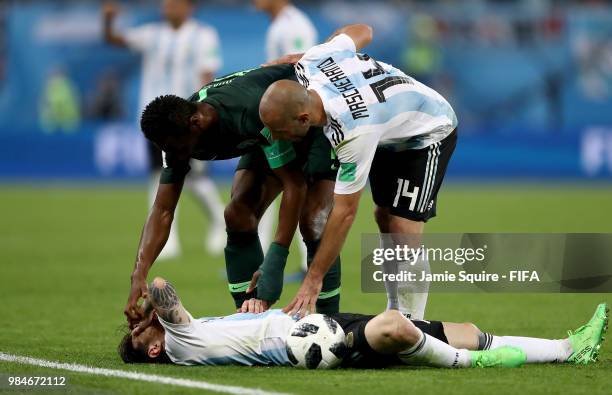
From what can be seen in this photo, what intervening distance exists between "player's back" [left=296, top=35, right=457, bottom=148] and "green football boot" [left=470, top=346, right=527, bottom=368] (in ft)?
4.51

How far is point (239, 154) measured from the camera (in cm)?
722

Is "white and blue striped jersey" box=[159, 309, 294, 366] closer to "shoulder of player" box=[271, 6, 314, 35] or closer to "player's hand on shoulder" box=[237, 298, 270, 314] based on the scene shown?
"player's hand on shoulder" box=[237, 298, 270, 314]

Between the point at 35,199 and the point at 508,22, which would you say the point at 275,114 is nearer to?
the point at 35,199

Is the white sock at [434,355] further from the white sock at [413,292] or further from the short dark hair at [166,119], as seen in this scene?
the short dark hair at [166,119]

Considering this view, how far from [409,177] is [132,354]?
202 centimetres

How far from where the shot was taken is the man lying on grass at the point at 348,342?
6242mm

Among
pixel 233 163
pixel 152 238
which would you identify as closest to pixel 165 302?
pixel 152 238

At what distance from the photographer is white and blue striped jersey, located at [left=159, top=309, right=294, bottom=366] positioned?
252 inches

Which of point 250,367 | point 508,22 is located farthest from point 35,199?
point 250,367

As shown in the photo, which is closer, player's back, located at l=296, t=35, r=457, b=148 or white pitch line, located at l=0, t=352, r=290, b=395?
white pitch line, located at l=0, t=352, r=290, b=395

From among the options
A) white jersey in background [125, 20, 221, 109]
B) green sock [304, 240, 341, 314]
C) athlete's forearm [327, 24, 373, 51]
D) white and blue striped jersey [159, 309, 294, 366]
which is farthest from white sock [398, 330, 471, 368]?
white jersey in background [125, 20, 221, 109]

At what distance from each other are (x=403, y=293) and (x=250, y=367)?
1330mm

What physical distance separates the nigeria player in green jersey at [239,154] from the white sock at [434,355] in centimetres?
105

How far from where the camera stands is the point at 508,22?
92.3 ft
